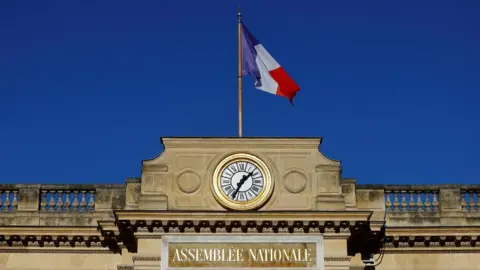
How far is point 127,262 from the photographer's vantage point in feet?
106

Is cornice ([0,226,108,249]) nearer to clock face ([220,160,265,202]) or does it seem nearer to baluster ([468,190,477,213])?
clock face ([220,160,265,202])

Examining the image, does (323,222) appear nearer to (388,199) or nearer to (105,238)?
(388,199)

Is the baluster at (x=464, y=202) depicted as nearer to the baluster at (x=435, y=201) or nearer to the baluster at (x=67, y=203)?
the baluster at (x=435, y=201)

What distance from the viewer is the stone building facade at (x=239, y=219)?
31125 mm

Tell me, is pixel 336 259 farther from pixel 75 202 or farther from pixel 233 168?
pixel 75 202

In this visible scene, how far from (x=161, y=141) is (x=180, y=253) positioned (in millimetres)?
3487

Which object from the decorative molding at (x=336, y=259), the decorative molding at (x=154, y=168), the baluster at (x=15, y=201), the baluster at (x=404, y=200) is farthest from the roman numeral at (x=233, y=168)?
the baluster at (x=15, y=201)

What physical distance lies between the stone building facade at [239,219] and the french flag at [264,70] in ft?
9.49

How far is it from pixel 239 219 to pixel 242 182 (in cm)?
130

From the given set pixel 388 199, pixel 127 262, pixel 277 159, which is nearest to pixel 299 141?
pixel 277 159

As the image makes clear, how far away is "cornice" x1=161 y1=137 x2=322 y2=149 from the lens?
3225cm

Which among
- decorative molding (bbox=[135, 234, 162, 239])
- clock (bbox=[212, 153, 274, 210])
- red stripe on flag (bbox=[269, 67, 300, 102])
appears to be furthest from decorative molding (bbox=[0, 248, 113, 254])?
red stripe on flag (bbox=[269, 67, 300, 102])

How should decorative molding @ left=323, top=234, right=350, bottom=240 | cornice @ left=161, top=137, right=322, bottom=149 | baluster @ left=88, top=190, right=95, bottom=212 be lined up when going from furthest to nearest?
baluster @ left=88, top=190, right=95, bottom=212 → cornice @ left=161, top=137, right=322, bottom=149 → decorative molding @ left=323, top=234, right=350, bottom=240

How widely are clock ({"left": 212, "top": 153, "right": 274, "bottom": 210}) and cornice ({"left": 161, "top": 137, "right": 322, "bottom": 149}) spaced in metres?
0.37
